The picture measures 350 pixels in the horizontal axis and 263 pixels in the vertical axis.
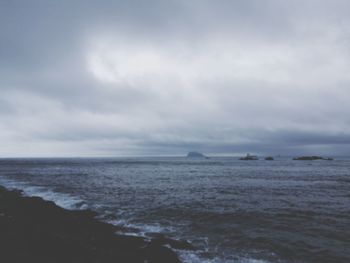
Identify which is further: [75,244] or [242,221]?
[242,221]

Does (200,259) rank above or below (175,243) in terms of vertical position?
below

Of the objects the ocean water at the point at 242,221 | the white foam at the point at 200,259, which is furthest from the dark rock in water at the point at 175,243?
the white foam at the point at 200,259

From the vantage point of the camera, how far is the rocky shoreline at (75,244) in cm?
1091

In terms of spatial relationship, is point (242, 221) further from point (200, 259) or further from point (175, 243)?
point (200, 259)

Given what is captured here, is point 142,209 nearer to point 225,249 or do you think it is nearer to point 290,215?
point 225,249

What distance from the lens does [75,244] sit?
12508mm

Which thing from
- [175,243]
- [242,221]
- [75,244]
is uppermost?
[75,244]

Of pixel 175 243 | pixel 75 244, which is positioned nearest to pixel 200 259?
pixel 175 243

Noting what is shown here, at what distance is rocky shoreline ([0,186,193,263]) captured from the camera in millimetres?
10914

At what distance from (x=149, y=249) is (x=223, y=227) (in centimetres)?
733

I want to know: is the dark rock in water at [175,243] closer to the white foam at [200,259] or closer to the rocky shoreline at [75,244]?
the rocky shoreline at [75,244]

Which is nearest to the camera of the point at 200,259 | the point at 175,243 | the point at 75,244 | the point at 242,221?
the point at 75,244

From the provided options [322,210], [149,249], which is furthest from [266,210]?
[149,249]

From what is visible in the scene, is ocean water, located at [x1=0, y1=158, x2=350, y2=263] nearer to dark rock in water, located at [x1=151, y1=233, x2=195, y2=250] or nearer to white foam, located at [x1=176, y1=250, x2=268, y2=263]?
white foam, located at [x1=176, y1=250, x2=268, y2=263]
